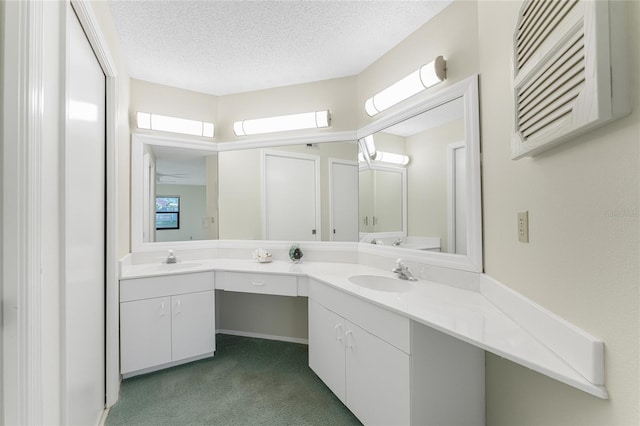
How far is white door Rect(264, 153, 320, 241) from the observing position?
7.89 feet

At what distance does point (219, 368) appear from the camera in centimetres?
204

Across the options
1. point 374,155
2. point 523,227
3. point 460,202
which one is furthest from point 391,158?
point 523,227

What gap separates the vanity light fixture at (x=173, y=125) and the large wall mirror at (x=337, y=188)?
9 cm

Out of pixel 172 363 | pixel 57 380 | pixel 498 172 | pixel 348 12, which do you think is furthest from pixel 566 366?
pixel 172 363

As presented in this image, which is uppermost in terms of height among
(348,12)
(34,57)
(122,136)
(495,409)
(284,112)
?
(348,12)

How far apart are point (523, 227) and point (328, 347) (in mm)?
1269

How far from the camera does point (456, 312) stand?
1.12 meters

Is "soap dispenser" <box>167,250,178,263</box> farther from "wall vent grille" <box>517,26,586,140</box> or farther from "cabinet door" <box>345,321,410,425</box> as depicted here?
"wall vent grille" <box>517,26,586,140</box>

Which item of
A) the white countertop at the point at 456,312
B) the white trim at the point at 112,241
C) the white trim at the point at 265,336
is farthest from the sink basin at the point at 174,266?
the white trim at the point at 265,336

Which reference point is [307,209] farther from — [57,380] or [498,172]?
[57,380]

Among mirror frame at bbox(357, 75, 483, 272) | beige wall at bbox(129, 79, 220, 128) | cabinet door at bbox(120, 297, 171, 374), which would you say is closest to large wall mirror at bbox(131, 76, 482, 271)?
mirror frame at bbox(357, 75, 483, 272)

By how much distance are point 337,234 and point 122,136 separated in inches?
70.4

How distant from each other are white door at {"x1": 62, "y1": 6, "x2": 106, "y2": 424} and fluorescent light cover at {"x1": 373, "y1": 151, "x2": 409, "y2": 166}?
1.73m

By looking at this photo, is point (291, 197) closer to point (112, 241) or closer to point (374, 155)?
point (374, 155)
